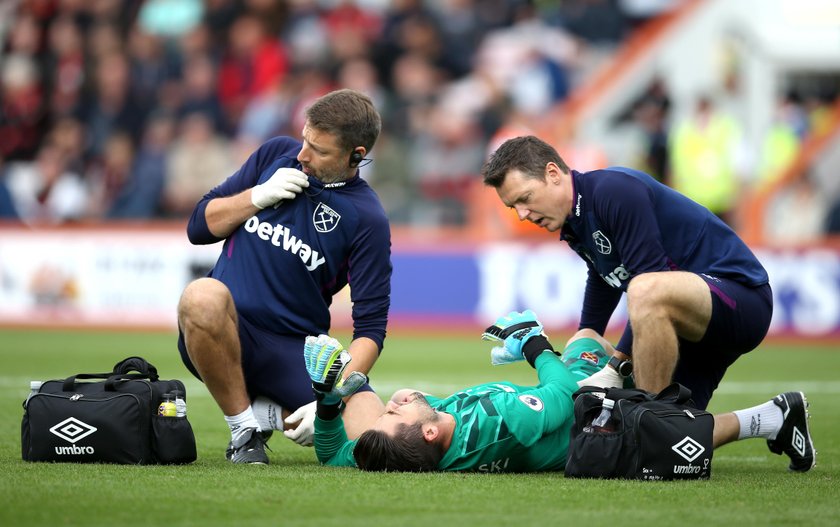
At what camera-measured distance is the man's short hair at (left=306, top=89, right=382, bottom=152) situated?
693cm

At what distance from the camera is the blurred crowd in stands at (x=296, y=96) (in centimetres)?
A: 1852

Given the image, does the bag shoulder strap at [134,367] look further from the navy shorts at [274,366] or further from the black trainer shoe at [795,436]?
the black trainer shoe at [795,436]

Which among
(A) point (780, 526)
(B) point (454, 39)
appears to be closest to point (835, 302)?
(B) point (454, 39)

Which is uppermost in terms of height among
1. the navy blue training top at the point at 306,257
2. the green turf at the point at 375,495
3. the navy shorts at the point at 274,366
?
the navy blue training top at the point at 306,257

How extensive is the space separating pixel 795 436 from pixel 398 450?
7.35 ft

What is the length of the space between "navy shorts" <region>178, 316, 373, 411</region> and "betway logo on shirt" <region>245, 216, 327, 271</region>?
463 mm

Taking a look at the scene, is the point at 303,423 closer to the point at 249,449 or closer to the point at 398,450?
the point at 249,449

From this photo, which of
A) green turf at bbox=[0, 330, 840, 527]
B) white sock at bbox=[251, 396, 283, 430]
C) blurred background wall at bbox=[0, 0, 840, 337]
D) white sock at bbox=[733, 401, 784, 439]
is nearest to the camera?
green turf at bbox=[0, 330, 840, 527]

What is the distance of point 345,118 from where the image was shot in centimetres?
694

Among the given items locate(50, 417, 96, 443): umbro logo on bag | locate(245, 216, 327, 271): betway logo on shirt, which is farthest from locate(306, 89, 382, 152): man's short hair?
locate(50, 417, 96, 443): umbro logo on bag

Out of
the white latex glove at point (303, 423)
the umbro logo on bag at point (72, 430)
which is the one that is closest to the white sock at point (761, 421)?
the white latex glove at point (303, 423)

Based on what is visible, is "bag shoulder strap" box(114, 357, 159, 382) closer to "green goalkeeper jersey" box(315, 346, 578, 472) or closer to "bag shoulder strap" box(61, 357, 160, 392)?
"bag shoulder strap" box(61, 357, 160, 392)

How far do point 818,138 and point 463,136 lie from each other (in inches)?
204

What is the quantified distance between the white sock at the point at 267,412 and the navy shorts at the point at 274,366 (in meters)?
0.10
